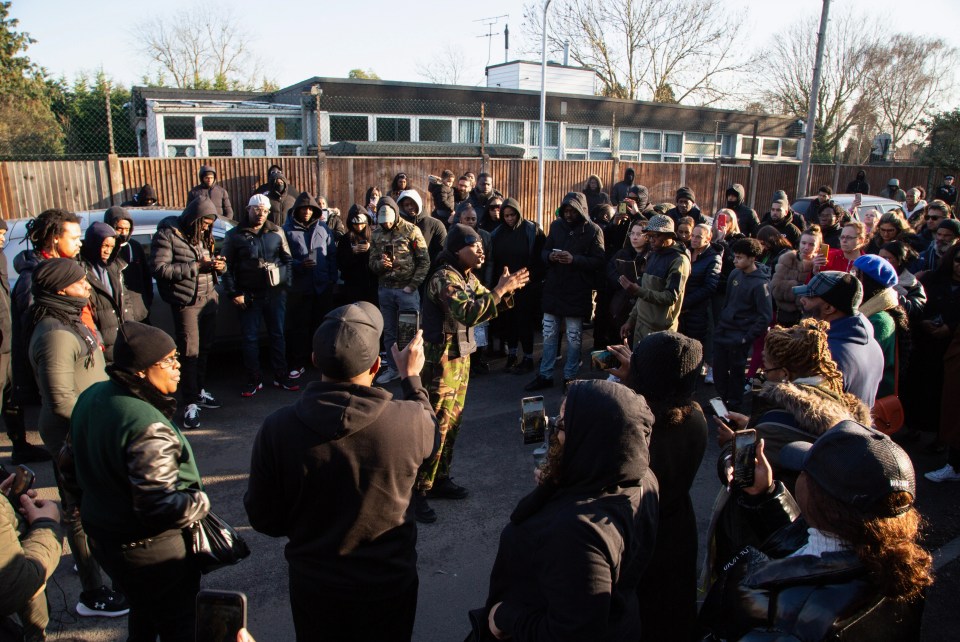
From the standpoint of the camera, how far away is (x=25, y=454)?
A: 18.2 ft

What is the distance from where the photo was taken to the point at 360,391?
7.89ft

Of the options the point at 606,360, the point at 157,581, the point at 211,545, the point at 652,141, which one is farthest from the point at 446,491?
the point at 652,141

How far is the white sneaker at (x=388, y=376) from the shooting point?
757 centimetres

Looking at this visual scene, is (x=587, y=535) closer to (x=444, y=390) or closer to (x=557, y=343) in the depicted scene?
Result: (x=444, y=390)

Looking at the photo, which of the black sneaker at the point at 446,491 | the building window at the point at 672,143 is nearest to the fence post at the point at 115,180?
the black sneaker at the point at 446,491

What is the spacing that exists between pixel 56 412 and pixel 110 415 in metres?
1.47

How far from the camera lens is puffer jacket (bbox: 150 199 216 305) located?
243 inches

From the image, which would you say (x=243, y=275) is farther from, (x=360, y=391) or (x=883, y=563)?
(x=883, y=563)

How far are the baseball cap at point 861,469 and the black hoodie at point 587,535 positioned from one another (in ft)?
1.63

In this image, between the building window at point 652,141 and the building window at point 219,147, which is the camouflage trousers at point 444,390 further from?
the building window at point 652,141

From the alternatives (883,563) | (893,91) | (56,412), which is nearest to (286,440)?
(883,563)

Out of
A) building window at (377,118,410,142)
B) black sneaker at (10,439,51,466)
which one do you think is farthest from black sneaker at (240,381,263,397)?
building window at (377,118,410,142)

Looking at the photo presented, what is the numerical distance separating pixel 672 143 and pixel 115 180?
20.7 metres

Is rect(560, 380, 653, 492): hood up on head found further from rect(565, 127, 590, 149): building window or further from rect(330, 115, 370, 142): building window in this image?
rect(565, 127, 590, 149): building window
